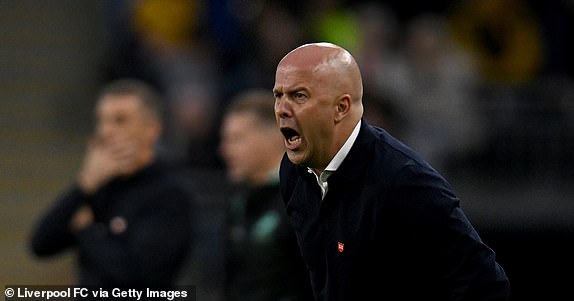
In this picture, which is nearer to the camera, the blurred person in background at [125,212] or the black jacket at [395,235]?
the black jacket at [395,235]

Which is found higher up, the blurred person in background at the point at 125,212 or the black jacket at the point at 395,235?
the black jacket at the point at 395,235

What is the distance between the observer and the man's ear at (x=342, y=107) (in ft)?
12.5

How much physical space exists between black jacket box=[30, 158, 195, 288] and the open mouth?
2.03 metres

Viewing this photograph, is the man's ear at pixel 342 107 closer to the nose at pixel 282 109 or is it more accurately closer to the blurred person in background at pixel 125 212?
the nose at pixel 282 109

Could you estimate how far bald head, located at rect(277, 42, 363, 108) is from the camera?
379 cm

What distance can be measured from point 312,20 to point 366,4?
58 centimetres

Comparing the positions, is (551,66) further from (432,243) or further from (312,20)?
(432,243)

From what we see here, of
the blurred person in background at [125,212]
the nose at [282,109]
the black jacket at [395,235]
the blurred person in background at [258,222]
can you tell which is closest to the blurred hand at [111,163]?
the blurred person in background at [125,212]

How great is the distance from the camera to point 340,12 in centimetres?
1033

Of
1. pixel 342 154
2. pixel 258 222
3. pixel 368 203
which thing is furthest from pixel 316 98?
pixel 258 222

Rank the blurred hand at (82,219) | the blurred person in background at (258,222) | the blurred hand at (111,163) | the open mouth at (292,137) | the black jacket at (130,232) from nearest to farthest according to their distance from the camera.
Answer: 1. the open mouth at (292,137)
2. the blurred person in background at (258,222)
3. the black jacket at (130,232)
4. the blurred hand at (111,163)
5. the blurred hand at (82,219)

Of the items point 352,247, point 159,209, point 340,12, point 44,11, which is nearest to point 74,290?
point 159,209

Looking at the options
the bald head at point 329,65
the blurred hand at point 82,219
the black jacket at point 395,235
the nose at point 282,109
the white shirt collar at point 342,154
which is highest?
the bald head at point 329,65

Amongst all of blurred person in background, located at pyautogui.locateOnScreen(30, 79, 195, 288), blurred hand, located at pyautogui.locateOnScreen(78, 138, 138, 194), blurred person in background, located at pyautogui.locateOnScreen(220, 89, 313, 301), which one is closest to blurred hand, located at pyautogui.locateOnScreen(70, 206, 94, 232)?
blurred person in background, located at pyautogui.locateOnScreen(30, 79, 195, 288)
